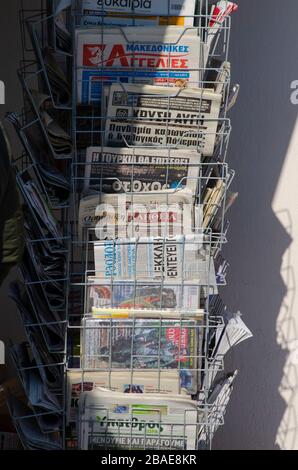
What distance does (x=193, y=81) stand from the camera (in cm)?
232

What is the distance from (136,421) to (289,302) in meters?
0.94

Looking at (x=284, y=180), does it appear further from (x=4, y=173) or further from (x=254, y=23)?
(x=4, y=173)

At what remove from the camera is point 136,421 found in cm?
230

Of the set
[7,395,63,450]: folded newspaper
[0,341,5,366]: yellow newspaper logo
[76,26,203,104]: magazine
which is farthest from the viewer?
[0,341,5,366]: yellow newspaper logo

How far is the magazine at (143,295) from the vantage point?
7.57ft

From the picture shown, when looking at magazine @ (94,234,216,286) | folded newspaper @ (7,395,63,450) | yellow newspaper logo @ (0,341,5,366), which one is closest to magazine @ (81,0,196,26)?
magazine @ (94,234,216,286)

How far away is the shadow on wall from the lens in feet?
9.75

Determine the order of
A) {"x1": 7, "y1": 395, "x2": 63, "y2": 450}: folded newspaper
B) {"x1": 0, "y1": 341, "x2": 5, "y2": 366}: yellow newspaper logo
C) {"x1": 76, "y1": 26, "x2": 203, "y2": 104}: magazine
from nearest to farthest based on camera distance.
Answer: {"x1": 76, "y1": 26, "x2": 203, "y2": 104}: magazine → {"x1": 7, "y1": 395, "x2": 63, "y2": 450}: folded newspaper → {"x1": 0, "y1": 341, "x2": 5, "y2": 366}: yellow newspaper logo

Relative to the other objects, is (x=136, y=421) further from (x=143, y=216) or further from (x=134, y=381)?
(x=143, y=216)

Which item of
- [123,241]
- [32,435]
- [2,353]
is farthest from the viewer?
[2,353]

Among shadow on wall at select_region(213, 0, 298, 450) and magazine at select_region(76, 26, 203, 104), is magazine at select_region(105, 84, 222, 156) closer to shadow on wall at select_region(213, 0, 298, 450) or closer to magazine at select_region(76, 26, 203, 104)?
magazine at select_region(76, 26, 203, 104)

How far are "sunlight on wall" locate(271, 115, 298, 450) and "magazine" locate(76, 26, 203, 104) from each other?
0.79 m

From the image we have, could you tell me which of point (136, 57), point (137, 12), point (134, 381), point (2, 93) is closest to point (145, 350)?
point (134, 381)

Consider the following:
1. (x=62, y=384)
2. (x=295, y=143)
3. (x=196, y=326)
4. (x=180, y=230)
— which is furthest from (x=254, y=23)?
(x=62, y=384)
